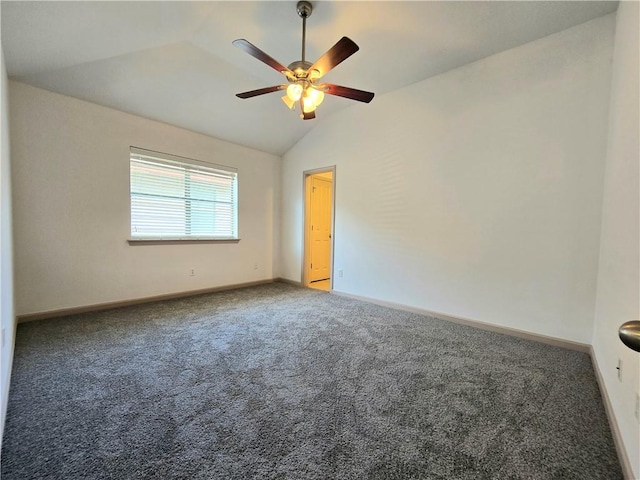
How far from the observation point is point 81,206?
323 cm

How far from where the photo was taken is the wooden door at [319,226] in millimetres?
5270

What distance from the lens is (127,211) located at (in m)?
3.58

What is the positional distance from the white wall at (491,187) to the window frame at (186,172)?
1958 mm

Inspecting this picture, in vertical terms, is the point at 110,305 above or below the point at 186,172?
below

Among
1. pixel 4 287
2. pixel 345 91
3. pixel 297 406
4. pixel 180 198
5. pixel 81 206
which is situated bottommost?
pixel 297 406

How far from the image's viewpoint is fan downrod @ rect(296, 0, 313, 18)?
7.45 feet

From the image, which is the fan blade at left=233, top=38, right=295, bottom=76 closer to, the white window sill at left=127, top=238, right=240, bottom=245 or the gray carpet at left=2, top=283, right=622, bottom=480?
the gray carpet at left=2, top=283, right=622, bottom=480

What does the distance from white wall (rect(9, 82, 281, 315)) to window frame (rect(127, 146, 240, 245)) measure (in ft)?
0.24

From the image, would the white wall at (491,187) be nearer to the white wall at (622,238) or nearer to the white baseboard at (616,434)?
the white wall at (622,238)

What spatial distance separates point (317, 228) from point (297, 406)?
12.9ft

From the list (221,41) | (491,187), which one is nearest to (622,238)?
(491,187)

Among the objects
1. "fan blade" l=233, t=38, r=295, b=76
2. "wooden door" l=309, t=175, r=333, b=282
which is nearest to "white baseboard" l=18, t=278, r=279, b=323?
"wooden door" l=309, t=175, r=333, b=282

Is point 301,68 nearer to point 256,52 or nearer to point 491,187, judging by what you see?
point 256,52

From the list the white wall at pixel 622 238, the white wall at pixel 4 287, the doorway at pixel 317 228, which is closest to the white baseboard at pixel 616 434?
the white wall at pixel 622 238
